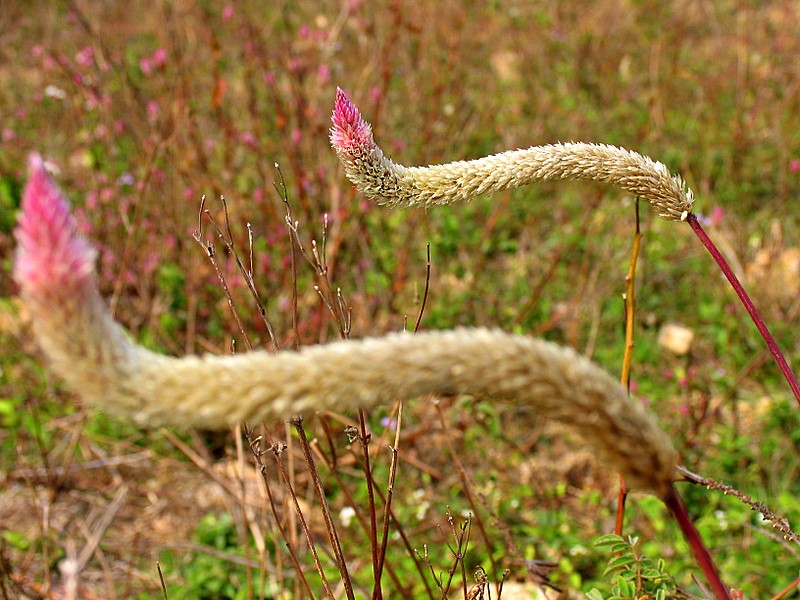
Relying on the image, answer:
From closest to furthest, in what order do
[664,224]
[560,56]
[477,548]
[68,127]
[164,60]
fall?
[477,548]
[164,60]
[664,224]
[68,127]
[560,56]

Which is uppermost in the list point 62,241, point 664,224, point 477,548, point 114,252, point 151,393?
point 62,241

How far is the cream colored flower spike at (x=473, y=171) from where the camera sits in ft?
3.47

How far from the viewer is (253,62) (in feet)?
14.7

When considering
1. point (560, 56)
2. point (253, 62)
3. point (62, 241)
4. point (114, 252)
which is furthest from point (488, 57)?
point (62, 241)

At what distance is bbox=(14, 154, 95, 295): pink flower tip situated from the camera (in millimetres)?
619

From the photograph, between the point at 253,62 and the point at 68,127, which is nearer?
the point at 253,62

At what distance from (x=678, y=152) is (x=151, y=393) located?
4.89 metres

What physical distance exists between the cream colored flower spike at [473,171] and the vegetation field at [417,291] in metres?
0.44

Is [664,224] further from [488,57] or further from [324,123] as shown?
[488,57]

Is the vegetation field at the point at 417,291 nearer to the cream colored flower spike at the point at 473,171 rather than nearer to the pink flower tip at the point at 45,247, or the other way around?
the cream colored flower spike at the point at 473,171

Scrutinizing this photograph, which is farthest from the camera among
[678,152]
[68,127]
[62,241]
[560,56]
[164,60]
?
[560,56]

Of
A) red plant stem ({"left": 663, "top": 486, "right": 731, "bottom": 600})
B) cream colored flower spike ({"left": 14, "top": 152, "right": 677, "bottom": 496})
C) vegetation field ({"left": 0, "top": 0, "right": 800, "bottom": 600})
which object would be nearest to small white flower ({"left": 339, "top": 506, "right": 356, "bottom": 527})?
vegetation field ({"left": 0, "top": 0, "right": 800, "bottom": 600})

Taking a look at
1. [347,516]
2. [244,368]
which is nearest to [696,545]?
[244,368]

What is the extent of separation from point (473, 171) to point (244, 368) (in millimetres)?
570
